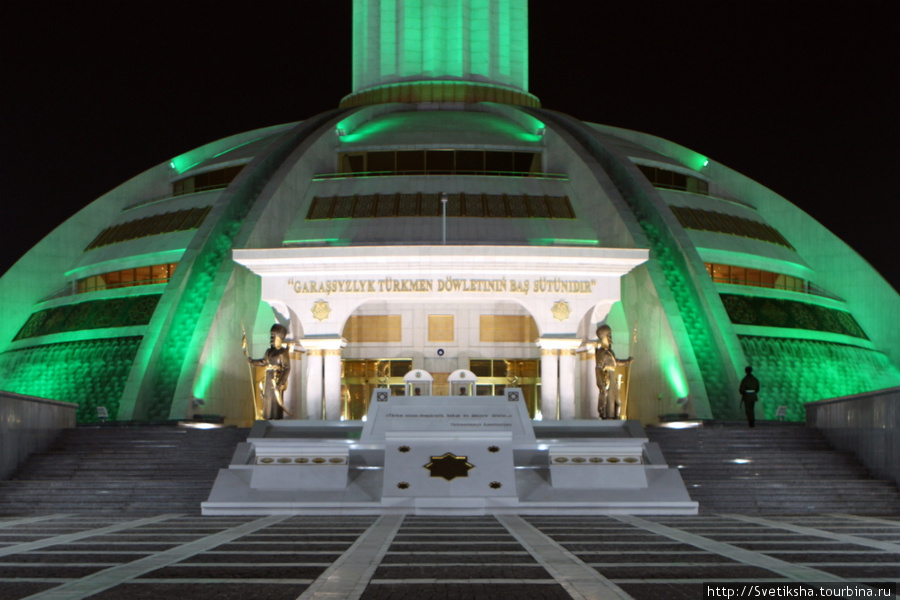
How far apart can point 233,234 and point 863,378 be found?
68.7 feet

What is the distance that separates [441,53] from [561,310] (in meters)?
20.0

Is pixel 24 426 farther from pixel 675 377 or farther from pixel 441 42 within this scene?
pixel 441 42

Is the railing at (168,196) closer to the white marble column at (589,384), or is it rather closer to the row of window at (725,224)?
the white marble column at (589,384)

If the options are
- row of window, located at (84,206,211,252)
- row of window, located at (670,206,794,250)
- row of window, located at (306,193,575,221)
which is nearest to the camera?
row of window, located at (306,193,575,221)

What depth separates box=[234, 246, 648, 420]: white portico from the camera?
30.5 m

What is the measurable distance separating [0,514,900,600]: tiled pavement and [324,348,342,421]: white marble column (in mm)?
13414

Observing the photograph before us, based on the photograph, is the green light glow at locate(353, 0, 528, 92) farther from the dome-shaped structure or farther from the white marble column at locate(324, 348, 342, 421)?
the white marble column at locate(324, 348, 342, 421)

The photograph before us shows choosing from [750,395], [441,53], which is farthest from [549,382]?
[441,53]

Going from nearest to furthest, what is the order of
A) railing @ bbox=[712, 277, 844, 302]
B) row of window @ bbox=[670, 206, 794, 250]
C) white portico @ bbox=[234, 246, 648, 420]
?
1. white portico @ bbox=[234, 246, 648, 420]
2. railing @ bbox=[712, 277, 844, 302]
3. row of window @ bbox=[670, 206, 794, 250]

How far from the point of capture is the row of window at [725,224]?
3762 cm

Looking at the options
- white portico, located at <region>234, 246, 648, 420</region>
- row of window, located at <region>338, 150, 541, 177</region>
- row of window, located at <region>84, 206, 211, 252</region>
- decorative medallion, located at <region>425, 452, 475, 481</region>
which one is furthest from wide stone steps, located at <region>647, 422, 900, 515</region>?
row of window, located at <region>84, 206, 211, 252</region>

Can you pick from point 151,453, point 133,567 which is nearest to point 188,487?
point 151,453

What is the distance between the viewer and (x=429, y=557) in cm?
1154

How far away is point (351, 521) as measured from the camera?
17.2 meters
